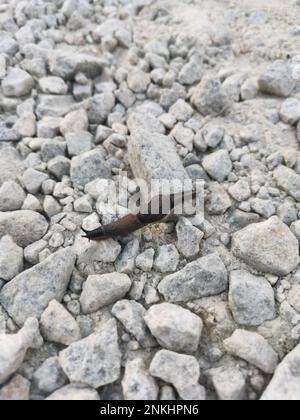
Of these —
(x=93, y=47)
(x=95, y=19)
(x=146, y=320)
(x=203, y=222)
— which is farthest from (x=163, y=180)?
(x=95, y=19)

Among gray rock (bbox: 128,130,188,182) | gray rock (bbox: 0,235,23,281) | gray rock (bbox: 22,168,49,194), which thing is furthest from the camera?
gray rock (bbox: 22,168,49,194)

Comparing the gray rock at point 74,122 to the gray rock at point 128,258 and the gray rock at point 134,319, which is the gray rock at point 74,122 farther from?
the gray rock at point 134,319

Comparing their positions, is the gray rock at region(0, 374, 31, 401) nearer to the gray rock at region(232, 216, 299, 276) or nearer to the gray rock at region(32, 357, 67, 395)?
the gray rock at region(32, 357, 67, 395)

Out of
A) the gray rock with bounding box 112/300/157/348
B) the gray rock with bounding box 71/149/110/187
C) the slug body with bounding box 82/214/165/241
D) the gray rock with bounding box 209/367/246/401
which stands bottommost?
the gray rock with bounding box 209/367/246/401

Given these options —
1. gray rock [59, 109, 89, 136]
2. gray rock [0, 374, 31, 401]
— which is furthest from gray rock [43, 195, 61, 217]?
gray rock [0, 374, 31, 401]

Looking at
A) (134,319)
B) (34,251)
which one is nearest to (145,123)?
(34,251)

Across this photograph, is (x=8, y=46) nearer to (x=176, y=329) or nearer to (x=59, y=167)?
(x=59, y=167)
